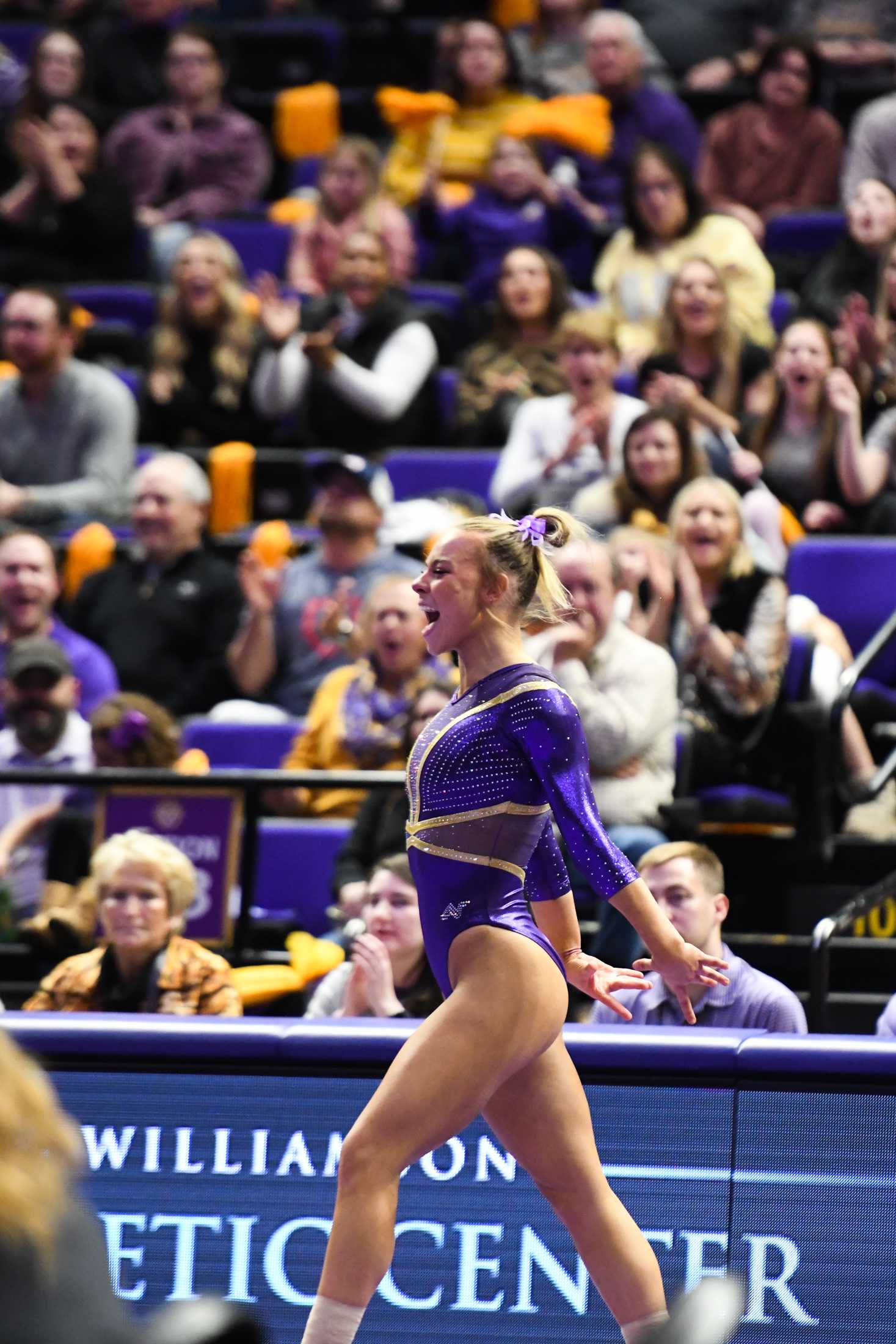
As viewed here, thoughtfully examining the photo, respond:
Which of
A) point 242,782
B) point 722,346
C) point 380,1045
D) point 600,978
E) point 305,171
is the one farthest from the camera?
point 305,171

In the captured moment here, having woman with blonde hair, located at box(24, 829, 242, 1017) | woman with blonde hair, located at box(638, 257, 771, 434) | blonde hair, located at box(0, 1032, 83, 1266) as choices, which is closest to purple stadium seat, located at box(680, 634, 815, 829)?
woman with blonde hair, located at box(638, 257, 771, 434)

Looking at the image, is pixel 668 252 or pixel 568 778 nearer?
pixel 568 778

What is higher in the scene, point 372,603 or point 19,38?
point 19,38

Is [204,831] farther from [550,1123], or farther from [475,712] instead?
[550,1123]

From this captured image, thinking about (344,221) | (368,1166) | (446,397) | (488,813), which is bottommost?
(368,1166)

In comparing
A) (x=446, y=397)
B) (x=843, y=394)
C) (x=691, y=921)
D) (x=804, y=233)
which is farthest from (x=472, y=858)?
(x=804, y=233)

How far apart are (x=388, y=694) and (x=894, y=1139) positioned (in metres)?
2.91

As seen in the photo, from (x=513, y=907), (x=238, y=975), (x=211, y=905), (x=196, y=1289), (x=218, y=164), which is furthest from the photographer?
(x=218, y=164)

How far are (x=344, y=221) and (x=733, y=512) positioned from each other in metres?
3.25

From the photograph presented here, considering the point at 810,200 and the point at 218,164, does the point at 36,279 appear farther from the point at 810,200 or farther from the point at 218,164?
the point at 810,200

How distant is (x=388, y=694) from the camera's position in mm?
6344

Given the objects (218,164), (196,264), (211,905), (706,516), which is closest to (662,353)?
(706,516)

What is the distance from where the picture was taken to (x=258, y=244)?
9.94m

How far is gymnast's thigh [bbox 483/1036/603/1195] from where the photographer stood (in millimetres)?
3457
